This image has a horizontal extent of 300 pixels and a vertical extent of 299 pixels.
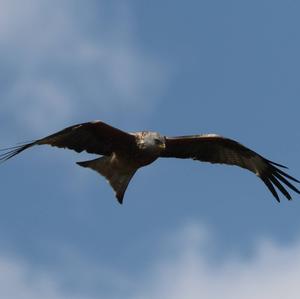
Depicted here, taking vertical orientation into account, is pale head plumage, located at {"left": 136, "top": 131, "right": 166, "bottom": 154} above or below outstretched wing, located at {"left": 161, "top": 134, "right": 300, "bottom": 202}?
below

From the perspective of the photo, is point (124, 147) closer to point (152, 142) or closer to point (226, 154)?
point (152, 142)

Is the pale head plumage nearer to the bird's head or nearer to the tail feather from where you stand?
the bird's head

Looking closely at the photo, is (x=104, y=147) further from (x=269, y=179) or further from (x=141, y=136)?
(x=269, y=179)

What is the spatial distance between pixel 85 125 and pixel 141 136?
744 millimetres

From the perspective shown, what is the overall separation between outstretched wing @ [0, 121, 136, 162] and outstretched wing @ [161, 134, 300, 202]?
0.93 meters

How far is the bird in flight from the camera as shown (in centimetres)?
1244

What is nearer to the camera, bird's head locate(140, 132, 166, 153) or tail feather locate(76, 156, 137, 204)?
bird's head locate(140, 132, 166, 153)

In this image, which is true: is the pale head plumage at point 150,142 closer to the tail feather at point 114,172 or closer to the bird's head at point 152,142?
the bird's head at point 152,142

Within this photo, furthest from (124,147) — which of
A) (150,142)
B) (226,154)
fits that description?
(226,154)

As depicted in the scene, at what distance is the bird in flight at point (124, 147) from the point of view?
12438 millimetres

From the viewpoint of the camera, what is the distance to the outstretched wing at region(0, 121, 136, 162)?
12.4 meters

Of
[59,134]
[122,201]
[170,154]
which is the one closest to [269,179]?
[170,154]

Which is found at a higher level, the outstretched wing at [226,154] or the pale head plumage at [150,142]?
the outstretched wing at [226,154]

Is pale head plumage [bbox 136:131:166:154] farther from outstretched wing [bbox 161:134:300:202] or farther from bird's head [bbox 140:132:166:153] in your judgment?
outstretched wing [bbox 161:134:300:202]
